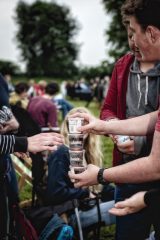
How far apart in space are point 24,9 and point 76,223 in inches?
2953

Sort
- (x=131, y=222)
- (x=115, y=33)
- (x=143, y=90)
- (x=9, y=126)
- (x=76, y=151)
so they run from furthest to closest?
(x=115, y=33) < (x=9, y=126) < (x=131, y=222) < (x=143, y=90) < (x=76, y=151)

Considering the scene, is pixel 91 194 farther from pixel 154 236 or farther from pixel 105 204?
pixel 154 236

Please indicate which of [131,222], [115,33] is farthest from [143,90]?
[115,33]

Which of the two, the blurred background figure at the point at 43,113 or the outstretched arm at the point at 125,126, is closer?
the outstretched arm at the point at 125,126

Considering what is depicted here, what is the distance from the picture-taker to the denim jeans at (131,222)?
2.84 m

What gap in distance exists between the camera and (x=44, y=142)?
9.19 feet

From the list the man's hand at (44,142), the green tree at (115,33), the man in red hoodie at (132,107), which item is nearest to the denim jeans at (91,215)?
the man in red hoodie at (132,107)

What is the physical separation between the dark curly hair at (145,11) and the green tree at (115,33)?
122 ft

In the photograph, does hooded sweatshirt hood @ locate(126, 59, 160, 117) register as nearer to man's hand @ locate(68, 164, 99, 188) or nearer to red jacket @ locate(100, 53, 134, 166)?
red jacket @ locate(100, 53, 134, 166)

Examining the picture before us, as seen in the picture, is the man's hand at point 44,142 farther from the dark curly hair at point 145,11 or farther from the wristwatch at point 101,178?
the dark curly hair at point 145,11

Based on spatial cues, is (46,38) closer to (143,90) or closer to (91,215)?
(91,215)

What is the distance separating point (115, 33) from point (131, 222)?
135 ft

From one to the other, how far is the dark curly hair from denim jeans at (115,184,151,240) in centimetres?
115

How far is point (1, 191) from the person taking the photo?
3281 millimetres
